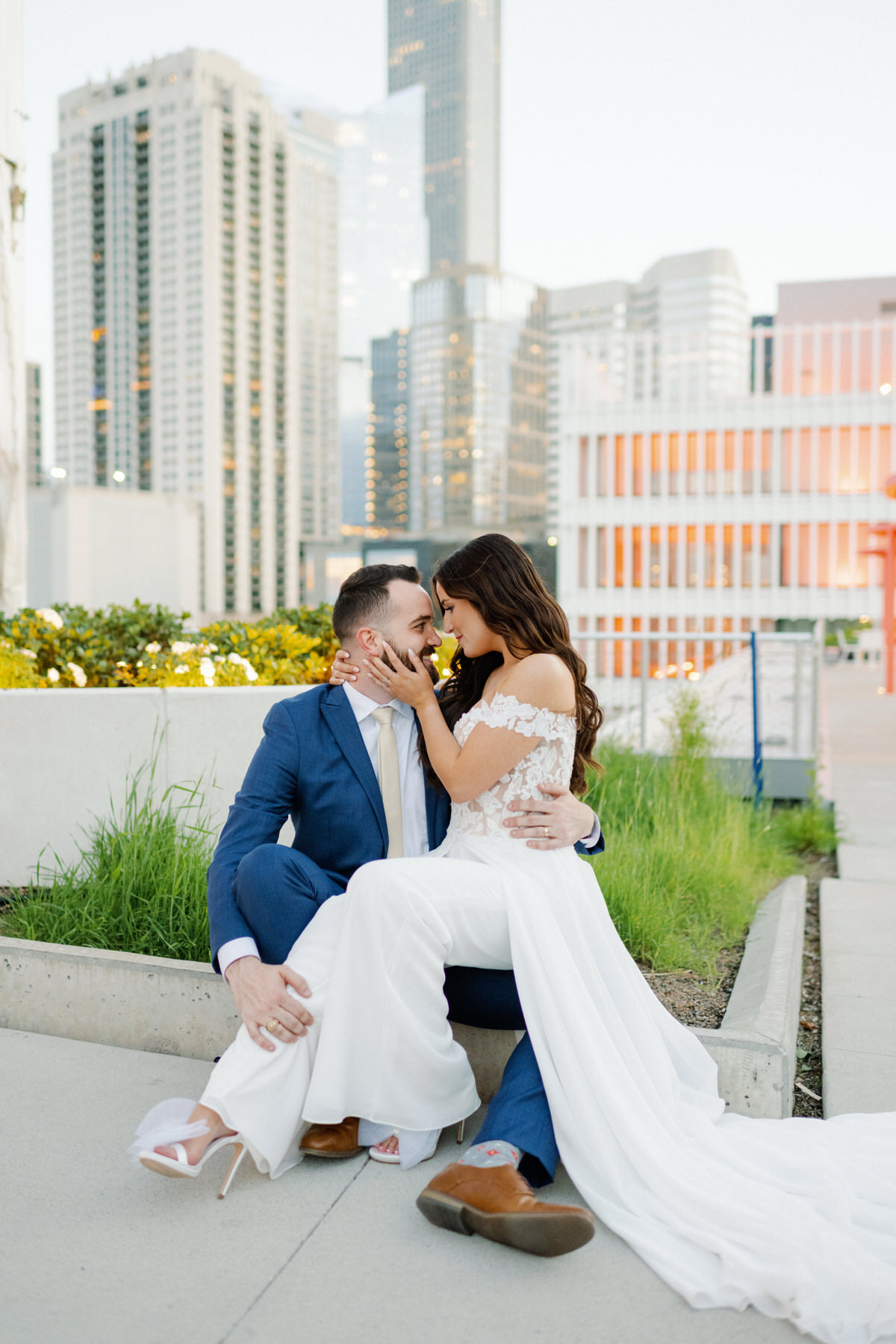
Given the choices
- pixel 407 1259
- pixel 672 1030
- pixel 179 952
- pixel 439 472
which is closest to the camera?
pixel 407 1259

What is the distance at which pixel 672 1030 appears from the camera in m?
2.54

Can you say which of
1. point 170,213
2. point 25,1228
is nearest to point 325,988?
point 25,1228

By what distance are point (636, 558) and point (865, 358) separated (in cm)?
1147

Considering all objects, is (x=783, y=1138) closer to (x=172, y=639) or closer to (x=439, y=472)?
(x=172, y=639)

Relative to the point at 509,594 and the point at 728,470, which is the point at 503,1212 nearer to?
the point at 509,594

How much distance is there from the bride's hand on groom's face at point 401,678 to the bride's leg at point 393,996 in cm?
42

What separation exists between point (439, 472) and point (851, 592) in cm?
12762

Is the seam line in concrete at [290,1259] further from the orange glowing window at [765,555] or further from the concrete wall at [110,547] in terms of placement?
the concrete wall at [110,547]

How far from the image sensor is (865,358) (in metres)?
40.0

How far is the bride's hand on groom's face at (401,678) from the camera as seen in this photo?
8.45ft

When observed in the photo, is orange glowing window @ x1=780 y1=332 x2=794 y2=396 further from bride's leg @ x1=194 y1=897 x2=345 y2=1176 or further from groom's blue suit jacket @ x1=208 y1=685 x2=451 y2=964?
bride's leg @ x1=194 y1=897 x2=345 y2=1176

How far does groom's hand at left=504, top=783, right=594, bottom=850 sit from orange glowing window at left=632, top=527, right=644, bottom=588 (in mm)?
38234

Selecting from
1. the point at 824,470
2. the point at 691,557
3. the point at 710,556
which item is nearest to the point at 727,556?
the point at 710,556

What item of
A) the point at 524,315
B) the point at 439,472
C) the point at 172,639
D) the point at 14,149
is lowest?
the point at 172,639
